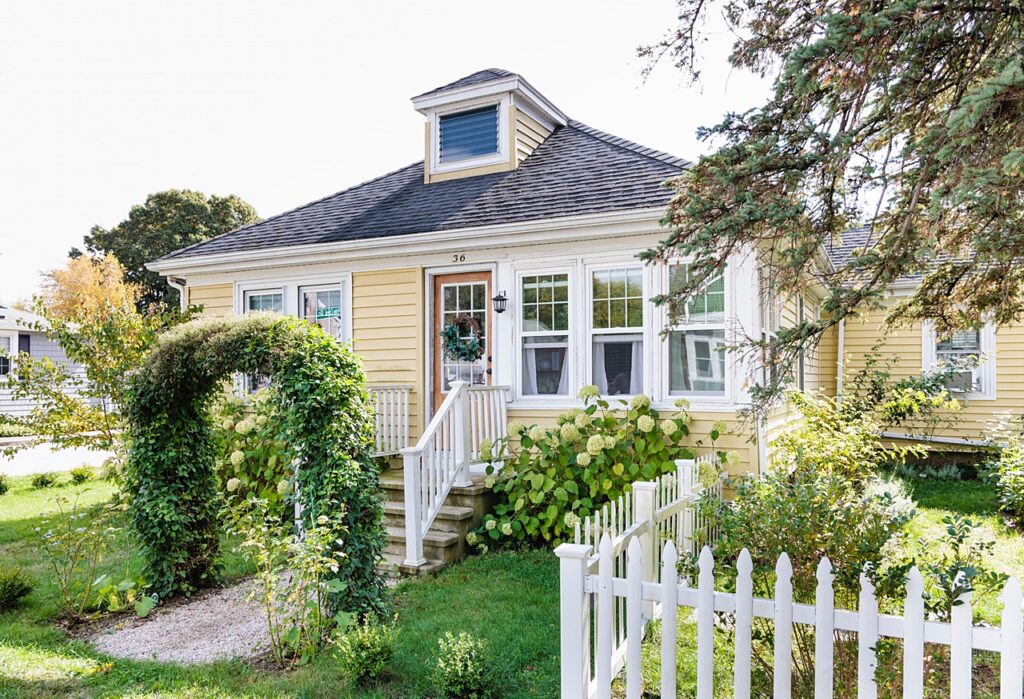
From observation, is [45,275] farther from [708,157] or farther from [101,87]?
[708,157]

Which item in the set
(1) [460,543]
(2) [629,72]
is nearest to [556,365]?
(1) [460,543]

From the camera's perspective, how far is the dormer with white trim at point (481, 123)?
9727 mm

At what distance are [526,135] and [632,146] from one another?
68.1 inches

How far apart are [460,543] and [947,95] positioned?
5.45m

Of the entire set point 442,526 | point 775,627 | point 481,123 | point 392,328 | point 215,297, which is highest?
point 481,123

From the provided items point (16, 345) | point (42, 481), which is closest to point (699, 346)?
point (42, 481)

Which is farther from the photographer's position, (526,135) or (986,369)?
(986,369)

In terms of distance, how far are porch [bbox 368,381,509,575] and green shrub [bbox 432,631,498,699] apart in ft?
8.34

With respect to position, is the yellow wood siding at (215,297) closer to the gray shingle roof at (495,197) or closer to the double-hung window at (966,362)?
the gray shingle roof at (495,197)

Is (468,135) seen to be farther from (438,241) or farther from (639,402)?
(639,402)

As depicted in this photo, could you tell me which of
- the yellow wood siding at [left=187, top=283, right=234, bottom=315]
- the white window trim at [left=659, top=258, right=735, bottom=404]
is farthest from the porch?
the yellow wood siding at [left=187, top=283, right=234, bottom=315]

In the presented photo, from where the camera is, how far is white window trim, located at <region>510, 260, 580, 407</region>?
25.6 feet

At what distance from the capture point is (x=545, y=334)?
802 centimetres

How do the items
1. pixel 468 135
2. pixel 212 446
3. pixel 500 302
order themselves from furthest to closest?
pixel 468 135 < pixel 500 302 < pixel 212 446
